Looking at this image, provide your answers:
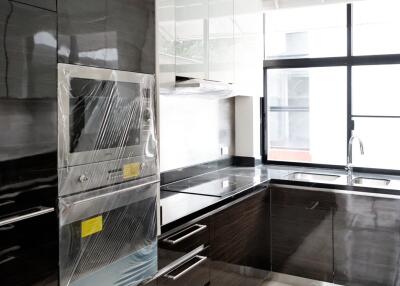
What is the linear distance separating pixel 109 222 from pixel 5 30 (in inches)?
31.1

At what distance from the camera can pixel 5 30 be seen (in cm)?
110

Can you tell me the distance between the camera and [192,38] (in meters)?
2.49

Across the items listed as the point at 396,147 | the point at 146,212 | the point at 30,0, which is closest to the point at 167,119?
the point at 146,212

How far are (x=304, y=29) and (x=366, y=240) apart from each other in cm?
233

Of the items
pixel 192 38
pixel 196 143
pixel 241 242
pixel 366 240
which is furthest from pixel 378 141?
pixel 192 38

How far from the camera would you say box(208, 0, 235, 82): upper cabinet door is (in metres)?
2.75

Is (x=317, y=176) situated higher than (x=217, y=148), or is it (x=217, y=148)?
(x=217, y=148)

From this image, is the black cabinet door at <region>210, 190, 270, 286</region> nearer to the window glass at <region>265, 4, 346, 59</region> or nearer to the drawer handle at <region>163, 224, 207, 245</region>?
the drawer handle at <region>163, 224, 207, 245</region>

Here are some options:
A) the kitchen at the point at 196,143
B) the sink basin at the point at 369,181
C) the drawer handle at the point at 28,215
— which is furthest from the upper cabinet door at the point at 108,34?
the sink basin at the point at 369,181

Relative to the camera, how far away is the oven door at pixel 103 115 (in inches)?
52.5

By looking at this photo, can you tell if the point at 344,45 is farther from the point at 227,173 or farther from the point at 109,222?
the point at 109,222

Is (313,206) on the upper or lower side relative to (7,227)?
lower

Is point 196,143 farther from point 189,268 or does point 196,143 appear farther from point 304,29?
point 304,29

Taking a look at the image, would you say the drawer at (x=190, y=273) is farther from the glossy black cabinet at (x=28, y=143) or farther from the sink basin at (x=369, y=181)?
the sink basin at (x=369, y=181)
